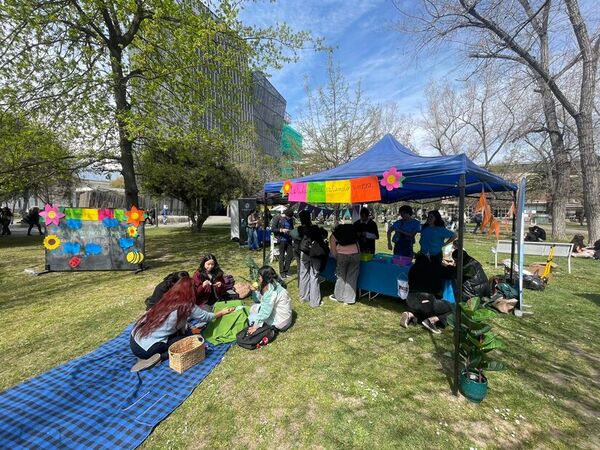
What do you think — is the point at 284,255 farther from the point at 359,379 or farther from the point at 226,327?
the point at 359,379

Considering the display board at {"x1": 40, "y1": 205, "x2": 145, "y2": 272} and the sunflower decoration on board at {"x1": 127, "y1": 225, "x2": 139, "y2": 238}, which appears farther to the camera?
the sunflower decoration on board at {"x1": 127, "y1": 225, "x2": 139, "y2": 238}

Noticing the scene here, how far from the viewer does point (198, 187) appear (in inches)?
551

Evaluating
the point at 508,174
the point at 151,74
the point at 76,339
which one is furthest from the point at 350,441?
the point at 508,174

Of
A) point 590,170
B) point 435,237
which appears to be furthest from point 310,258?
point 590,170

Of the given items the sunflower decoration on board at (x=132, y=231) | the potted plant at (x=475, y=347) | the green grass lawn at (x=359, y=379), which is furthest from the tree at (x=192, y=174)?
the potted plant at (x=475, y=347)

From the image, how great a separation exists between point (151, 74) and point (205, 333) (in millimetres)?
8173

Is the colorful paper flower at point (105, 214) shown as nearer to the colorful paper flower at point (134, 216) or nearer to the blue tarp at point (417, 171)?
the colorful paper flower at point (134, 216)

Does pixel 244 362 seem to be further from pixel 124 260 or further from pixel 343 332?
pixel 124 260

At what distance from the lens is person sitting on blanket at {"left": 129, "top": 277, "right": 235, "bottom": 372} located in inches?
124

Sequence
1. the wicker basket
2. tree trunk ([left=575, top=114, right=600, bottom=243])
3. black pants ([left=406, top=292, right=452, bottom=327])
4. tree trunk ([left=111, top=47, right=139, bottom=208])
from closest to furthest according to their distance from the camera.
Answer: the wicker basket < black pants ([left=406, top=292, right=452, bottom=327]) < tree trunk ([left=111, top=47, right=139, bottom=208]) < tree trunk ([left=575, top=114, right=600, bottom=243])

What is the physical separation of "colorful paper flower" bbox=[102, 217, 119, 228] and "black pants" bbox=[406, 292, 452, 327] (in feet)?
25.3

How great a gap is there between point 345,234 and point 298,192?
138cm

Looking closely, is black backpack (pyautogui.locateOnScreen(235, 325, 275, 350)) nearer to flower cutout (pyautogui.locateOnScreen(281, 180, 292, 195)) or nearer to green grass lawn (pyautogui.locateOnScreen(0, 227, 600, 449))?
green grass lawn (pyautogui.locateOnScreen(0, 227, 600, 449))

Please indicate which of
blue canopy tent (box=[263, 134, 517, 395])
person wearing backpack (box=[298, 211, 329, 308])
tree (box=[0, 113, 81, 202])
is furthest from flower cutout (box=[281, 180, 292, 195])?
tree (box=[0, 113, 81, 202])
